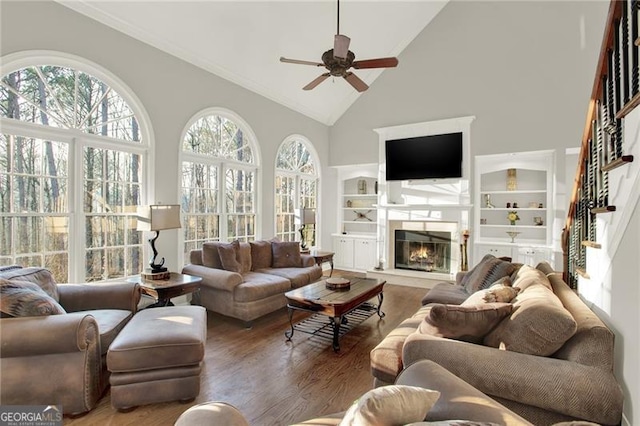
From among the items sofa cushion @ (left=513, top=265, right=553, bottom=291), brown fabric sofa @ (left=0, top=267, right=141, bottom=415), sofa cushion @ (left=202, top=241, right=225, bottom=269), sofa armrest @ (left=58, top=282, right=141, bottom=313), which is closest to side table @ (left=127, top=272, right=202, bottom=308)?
sofa armrest @ (left=58, top=282, right=141, bottom=313)

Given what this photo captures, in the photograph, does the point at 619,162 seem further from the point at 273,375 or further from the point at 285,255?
the point at 285,255

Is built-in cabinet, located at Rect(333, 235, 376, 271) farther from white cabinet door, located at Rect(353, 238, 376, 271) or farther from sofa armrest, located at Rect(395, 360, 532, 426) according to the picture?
sofa armrest, located at Rect(395, 360, 532, 426)

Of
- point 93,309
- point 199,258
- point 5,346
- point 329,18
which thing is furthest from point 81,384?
point 329,18

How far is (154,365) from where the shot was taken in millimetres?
2154

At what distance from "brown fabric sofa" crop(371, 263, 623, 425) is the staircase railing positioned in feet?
2.24

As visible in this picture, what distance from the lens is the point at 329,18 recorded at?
507cm

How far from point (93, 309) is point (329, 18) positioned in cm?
508

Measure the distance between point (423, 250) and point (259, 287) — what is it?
3799 millimetres


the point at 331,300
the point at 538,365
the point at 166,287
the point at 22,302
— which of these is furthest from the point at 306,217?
the point at 538,365

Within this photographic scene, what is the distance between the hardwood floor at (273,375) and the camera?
2124mm

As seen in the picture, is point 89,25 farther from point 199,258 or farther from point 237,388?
point 237,388

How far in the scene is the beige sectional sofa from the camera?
3693mm

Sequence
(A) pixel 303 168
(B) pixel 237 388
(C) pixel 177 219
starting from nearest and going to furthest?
1. (B) pixel 237 388
2. (C) pixel 177 219
3. (A) pixel 303 168

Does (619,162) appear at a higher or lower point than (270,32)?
lower
